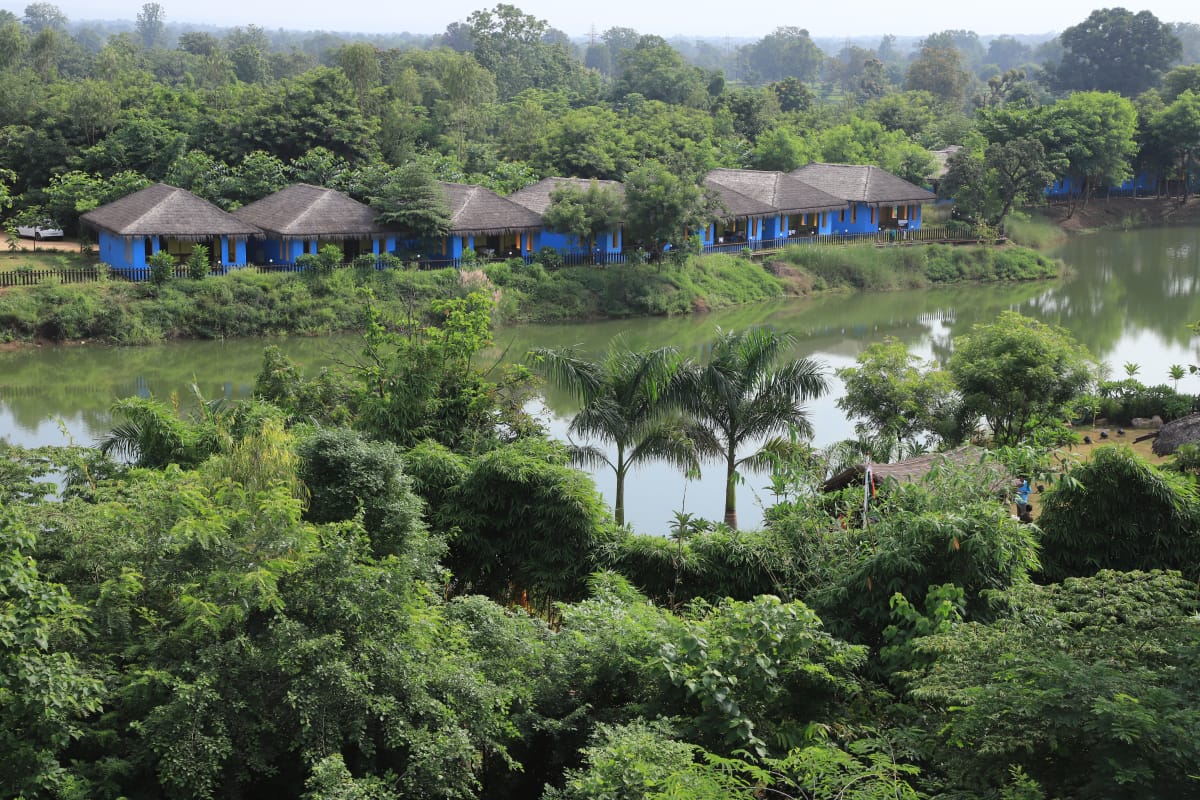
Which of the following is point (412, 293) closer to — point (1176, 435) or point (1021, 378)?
point (1021, 378)

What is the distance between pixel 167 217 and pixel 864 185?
66.8ft

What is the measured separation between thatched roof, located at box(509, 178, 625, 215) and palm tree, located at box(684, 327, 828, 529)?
55.4ft

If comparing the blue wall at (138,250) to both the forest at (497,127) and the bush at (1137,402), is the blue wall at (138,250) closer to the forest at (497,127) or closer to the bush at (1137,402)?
the forest at (497,127)

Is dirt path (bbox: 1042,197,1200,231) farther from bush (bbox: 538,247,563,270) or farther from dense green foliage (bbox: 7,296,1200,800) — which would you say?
dense green foliage (bbox: 7,296,1200,800)

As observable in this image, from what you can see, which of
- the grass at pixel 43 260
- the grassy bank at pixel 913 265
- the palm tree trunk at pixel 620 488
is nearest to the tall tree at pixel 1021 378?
the palm tree trunk at pixel 620 488

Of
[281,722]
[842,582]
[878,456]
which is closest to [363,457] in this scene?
[281,722]

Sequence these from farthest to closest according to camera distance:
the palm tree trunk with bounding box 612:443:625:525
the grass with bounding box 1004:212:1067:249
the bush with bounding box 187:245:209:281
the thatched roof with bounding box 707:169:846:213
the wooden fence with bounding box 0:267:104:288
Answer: the grass with bounding box 1004:212:1067:249 < the thatched roof with bounding box 707:169:846:213 < the bush with bounding box 187:245:209:281 < the wooden fence with bounding box 0:267:104:288 < the palm tree trunk with bounding box 612:443:625:525

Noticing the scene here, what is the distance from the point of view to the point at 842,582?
9.52m

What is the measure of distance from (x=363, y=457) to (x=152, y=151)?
24.6m

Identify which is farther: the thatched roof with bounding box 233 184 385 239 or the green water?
the thatched roof with bounding box 233 184 385 239

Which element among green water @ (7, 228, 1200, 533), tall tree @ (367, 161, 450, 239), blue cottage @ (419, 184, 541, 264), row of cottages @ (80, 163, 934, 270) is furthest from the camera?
blue cottage @ (419, 184, 541, 264)

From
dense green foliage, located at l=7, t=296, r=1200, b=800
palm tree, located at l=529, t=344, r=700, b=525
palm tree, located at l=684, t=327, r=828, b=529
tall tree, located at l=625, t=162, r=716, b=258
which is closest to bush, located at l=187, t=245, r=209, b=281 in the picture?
tall tree, located at l=625, t=162, r=716, b=258

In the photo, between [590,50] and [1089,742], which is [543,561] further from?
[590,50]

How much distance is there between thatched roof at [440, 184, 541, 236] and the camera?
29.2 metres
